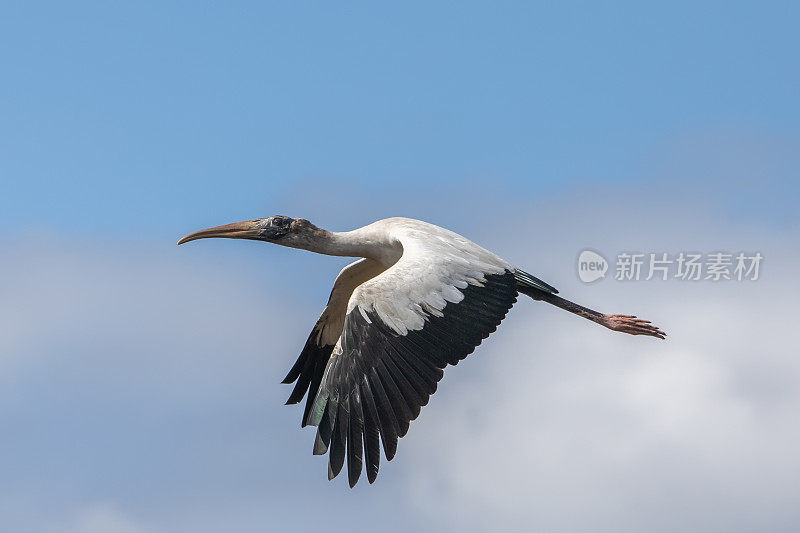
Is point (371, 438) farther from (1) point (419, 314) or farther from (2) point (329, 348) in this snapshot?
(2) point (329, 348)

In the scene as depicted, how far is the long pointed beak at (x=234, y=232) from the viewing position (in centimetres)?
1545

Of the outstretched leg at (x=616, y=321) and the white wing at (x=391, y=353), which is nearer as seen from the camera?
the white wing at (x=391, y=353)

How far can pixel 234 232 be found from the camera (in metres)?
15.6

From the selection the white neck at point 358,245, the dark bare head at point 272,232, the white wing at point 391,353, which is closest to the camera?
the white wing at point 391,353

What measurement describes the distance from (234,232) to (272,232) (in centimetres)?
45

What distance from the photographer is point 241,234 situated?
15516mm

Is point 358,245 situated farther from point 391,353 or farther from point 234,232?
point 391,353

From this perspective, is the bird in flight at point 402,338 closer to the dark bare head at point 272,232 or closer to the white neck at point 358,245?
the white neck at point 358,245

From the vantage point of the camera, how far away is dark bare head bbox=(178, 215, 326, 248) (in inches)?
598

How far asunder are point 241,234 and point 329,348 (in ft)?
5.03

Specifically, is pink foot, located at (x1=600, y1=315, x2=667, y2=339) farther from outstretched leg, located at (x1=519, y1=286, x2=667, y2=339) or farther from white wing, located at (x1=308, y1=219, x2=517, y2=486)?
white wing, located at (x1=308, y1=219, x2=517, y2=486)

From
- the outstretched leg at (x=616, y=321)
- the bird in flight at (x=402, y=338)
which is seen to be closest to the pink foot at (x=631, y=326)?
the outstretched leg at (x=616, y=321)

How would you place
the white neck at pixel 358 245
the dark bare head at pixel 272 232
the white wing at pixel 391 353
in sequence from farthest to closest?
the dark bare head at pixel 272 232
the white neck at pixel 358 245
the white wing at pixel 391 353

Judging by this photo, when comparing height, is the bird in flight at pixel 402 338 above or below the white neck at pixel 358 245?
below
